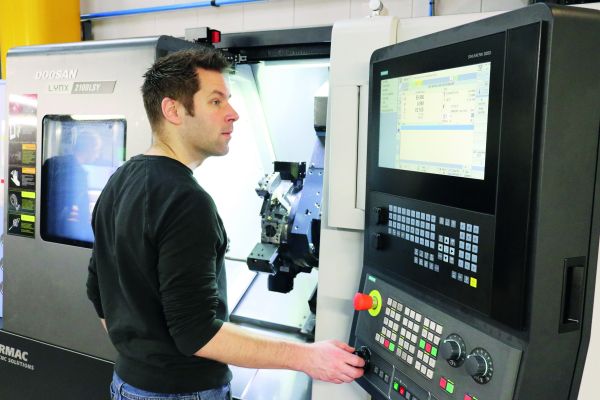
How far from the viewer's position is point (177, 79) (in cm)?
124

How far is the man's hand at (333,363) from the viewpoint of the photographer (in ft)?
3.59

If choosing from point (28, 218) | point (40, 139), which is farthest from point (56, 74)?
point (28, 218)

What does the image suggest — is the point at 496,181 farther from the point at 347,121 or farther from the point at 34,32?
the point at 34,32

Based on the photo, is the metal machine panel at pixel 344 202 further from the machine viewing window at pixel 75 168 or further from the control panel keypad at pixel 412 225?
the machine viewing window at pixel 75 168

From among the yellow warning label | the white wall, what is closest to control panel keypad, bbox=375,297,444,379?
the white wall

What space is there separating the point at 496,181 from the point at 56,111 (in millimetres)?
1698

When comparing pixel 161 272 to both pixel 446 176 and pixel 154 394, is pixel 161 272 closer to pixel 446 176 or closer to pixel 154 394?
pixel 154 394

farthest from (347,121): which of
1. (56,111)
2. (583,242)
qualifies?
(56,111)

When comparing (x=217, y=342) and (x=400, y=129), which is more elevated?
(x=400, y=129)

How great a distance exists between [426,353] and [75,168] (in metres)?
1.53

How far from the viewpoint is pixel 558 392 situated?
0.83 metres

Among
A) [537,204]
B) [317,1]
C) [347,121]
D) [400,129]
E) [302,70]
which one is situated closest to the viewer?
[537,204]

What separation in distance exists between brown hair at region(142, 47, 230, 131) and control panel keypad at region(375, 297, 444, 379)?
0.66 m

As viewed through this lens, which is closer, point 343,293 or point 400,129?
point 400,129
